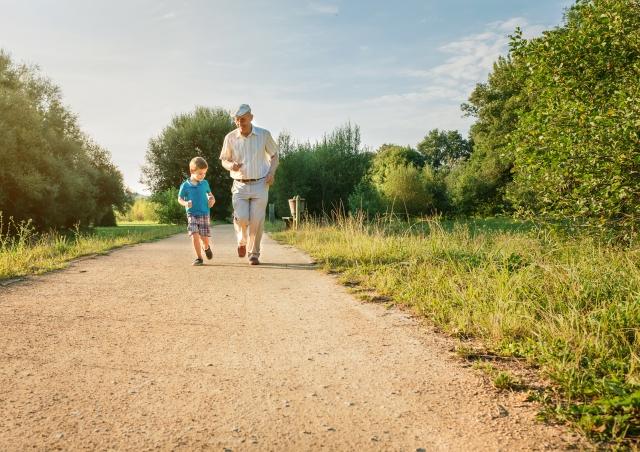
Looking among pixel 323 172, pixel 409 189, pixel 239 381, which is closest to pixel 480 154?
pixel 409 189

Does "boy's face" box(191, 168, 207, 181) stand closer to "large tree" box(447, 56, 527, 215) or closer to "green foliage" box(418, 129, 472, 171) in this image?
"large tree" box(447, 56, 527, 215)

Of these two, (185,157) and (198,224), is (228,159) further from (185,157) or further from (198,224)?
(185,157)

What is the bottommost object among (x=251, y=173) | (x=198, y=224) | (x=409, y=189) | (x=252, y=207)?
(x=198, y=224)

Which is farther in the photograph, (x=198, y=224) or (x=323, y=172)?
(x=323, y=172)

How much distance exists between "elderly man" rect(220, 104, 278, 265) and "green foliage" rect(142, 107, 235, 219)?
3135cm

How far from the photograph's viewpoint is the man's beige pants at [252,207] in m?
8.52

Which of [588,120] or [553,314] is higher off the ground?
[588,120]

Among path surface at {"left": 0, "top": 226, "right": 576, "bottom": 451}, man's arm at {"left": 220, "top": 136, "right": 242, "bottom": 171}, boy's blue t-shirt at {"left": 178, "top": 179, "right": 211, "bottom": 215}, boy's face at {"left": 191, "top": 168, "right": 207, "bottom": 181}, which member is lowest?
path surface at {"left": 0, "top": 226, "right": 576, "bottom": 451}

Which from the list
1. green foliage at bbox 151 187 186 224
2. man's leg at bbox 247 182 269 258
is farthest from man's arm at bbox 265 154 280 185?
green foliage at bbox 151 187 186 224

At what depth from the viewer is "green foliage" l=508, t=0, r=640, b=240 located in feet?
21.6

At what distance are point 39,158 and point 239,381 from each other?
2178cm

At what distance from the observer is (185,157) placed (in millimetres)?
39469

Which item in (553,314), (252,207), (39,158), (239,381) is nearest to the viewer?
(239,381)

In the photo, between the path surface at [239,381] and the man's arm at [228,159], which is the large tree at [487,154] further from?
the path surface at [239,381]
